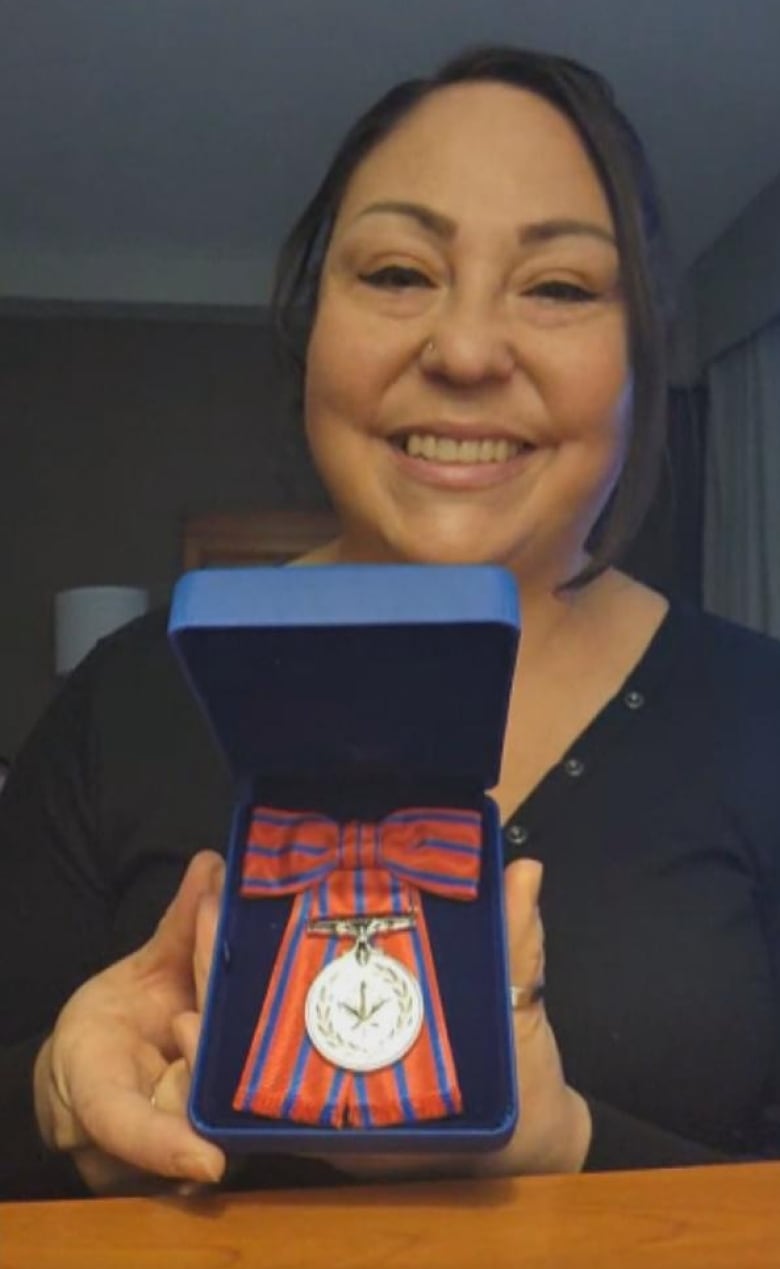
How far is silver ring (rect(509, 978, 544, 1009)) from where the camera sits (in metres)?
0.43

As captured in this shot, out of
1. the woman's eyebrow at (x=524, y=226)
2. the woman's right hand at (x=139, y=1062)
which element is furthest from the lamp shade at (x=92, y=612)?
the woman's right hand at (x=139, y=1062)

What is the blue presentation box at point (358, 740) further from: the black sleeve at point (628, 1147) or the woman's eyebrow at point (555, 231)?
the woman's eyebrow at point (555, 231)

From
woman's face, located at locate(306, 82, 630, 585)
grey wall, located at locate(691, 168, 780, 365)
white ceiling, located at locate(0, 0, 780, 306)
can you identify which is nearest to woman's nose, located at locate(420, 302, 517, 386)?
woman's face, located at locate(306, 82, 630, 585)

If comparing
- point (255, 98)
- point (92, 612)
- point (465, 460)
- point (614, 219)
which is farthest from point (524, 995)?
point (92, 612)

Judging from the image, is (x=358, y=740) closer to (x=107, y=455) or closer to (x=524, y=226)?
(x=524, y=226)

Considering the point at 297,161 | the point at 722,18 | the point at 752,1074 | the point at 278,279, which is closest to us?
the point at 752,1074

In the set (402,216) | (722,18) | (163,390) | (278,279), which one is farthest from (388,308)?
(163,390)

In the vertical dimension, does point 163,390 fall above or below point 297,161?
below

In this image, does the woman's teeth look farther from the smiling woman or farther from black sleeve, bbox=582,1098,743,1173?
black sleeve, bbox=582,1098,743,1173

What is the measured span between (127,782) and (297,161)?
2204 mm

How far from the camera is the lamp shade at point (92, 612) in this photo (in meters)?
3.01

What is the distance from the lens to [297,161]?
264 centimetres

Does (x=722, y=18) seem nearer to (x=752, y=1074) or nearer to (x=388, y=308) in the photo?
(x=388, y=308)

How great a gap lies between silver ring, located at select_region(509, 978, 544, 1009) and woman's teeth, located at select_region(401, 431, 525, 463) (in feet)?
0.80
